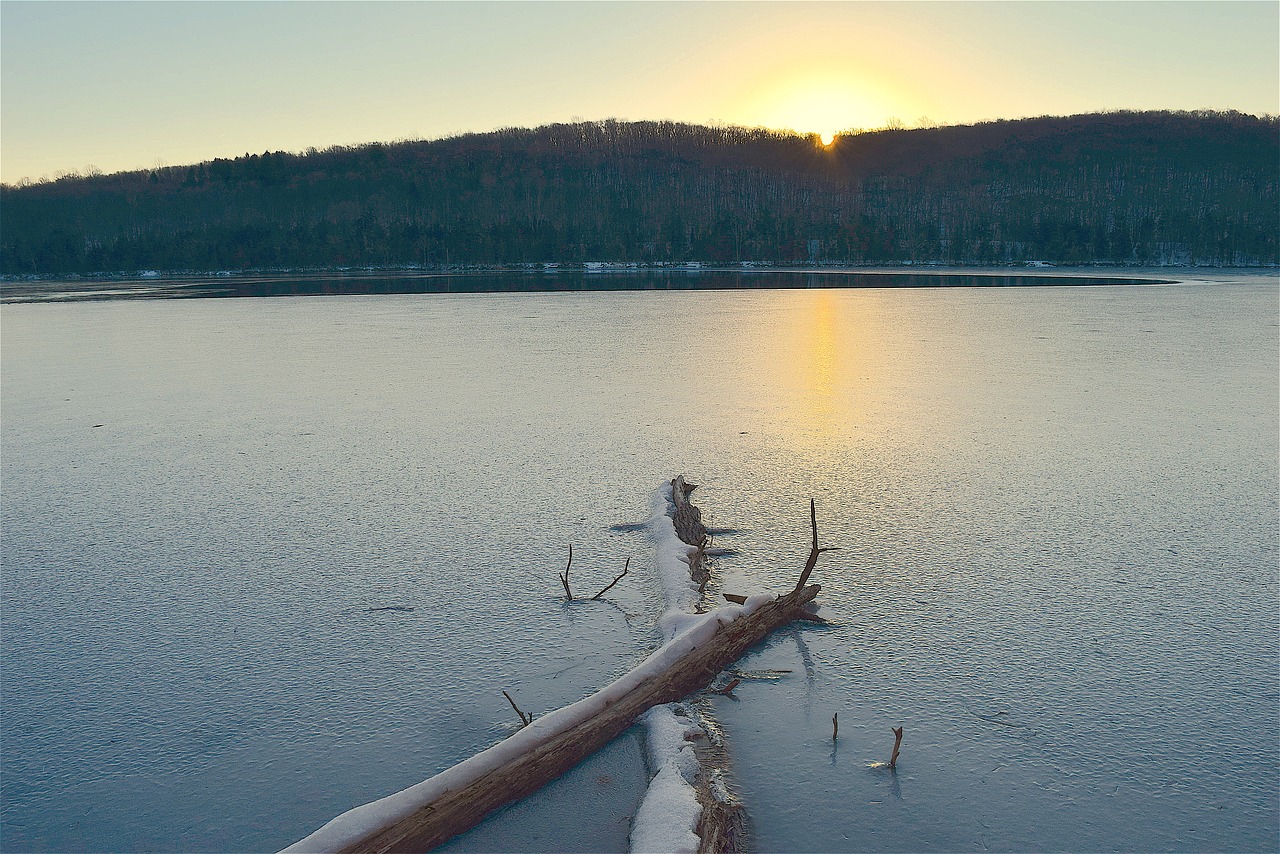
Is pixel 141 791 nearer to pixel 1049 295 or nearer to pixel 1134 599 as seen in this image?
pixel 1134 599

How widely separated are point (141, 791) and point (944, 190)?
510 feet

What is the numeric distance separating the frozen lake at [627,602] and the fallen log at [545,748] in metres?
0.10

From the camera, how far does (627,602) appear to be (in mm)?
4715

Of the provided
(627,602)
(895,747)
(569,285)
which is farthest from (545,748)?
(569,285)

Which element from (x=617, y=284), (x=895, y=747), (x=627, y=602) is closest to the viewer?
(x=895, y=747)

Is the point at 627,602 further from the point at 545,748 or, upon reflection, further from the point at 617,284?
the point at 617,284

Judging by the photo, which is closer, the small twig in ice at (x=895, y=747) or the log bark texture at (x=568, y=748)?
the log bark texture at (x=568, y=748)

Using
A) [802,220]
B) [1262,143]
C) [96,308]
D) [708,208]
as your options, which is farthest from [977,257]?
[96,308]

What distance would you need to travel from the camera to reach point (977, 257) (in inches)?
3880

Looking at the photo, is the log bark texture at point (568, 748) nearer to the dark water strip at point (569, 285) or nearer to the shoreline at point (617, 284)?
the shoreline at point (617, 284)

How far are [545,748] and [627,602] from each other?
5.11ft

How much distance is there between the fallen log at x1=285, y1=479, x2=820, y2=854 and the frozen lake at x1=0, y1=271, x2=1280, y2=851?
0.32 ft

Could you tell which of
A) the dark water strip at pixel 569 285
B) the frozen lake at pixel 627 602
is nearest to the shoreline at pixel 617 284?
the dark water strip at pixel 569 285

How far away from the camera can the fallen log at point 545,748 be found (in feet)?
9.08
